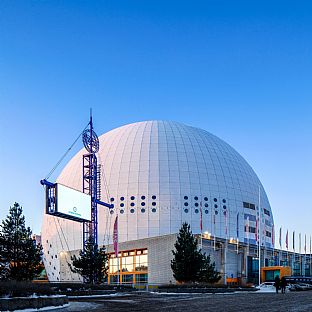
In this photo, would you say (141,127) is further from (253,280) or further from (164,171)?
(253,280)

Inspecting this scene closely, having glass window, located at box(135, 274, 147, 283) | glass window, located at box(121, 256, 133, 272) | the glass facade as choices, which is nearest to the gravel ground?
glass window, located at box(135, 274, 147, 283)

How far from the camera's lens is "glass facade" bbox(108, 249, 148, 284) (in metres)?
71.8

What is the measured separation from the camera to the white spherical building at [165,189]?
74.9 m

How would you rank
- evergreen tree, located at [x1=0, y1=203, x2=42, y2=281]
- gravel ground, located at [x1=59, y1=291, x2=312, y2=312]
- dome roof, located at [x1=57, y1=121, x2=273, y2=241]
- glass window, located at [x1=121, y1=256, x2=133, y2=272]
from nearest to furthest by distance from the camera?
gravel ground, located at [x1=59, y1=291, x2=312, y2=312] < evergreen tree, located at [x1=0, y1=203, x2=42, y2=281] < glass window, located at [x1=121, y1=256, x2=133, y2=272] < dome roof, located at [x1=57, y1=121, x2=273, y2=241]

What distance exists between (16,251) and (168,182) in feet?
119

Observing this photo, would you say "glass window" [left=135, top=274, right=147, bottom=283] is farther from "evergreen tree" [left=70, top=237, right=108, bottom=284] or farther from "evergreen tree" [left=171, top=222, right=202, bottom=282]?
"evergreen tree" [left=70, top=237, right=108, bottom=284]

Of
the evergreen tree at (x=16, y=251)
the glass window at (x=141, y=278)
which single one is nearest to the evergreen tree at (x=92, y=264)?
the evergreen tree at (x=16, y=251)

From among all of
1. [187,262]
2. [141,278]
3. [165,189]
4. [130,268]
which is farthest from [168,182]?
[187,262]

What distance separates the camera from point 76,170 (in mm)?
88062

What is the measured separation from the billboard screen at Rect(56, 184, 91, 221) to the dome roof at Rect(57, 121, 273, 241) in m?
14.5

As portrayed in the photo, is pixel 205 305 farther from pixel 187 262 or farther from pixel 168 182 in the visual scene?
pixel 168 182

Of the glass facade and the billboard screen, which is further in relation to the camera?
the glass facade

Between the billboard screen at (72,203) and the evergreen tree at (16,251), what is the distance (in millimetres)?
11039

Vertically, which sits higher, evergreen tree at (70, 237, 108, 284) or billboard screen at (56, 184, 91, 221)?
billboard screen at (56, 184, 91, 221)
